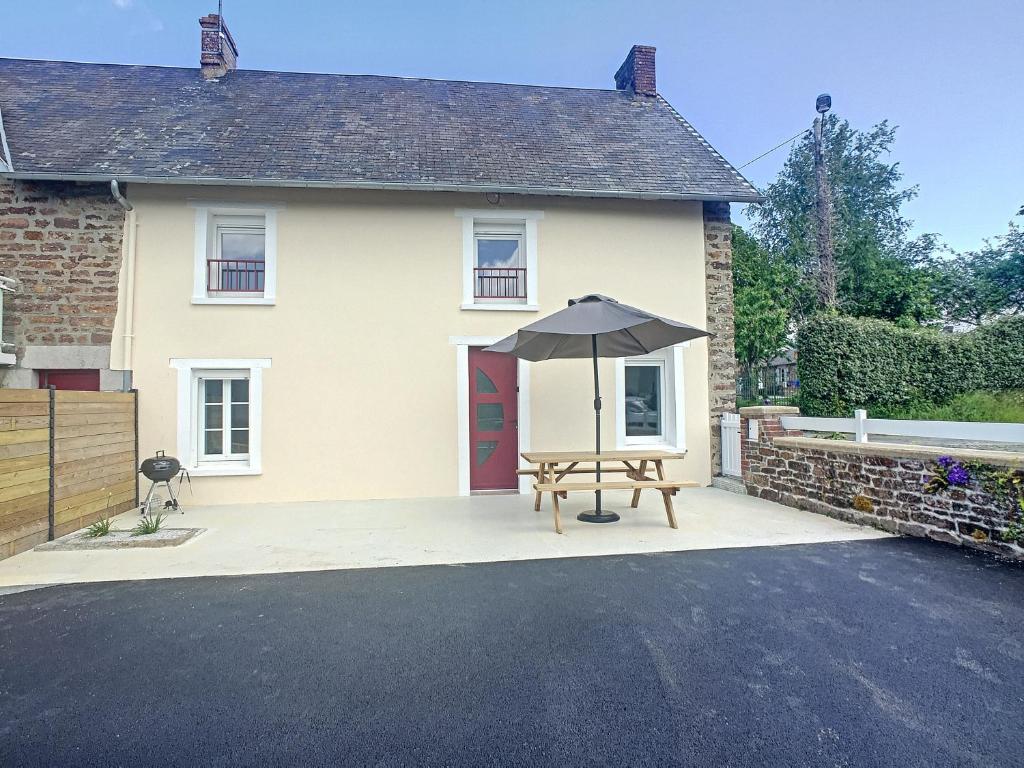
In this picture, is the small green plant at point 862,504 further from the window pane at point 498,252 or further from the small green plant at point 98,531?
the small green plant at point 98,531

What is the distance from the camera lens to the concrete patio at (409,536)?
4449 mm

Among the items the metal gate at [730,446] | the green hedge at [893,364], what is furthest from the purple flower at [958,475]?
the green hedge at [893,364]

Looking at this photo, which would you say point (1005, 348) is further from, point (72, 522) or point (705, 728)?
point (72, 522)

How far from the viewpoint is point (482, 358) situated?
7801 mm

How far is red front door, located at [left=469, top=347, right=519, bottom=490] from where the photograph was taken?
779 centimetres

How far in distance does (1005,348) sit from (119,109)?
63.9 ft

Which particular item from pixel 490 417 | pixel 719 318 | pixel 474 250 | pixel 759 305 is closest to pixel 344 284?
pixel 474 250

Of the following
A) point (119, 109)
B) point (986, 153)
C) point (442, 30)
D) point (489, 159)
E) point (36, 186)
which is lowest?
point (36, 186)

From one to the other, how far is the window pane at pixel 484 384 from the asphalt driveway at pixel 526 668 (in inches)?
154

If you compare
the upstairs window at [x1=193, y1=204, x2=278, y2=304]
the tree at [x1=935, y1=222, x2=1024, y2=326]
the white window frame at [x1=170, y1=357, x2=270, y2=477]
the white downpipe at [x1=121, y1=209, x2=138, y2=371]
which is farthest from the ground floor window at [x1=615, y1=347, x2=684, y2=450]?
the tree at [x1=935, y1=222, x2=1024, y2=326]

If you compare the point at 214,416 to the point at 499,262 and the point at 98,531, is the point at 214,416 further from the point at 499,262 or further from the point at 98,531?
the point at 499,262

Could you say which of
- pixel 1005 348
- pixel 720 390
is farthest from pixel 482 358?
pixel 1005 348

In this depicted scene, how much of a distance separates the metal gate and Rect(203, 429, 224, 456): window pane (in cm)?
744

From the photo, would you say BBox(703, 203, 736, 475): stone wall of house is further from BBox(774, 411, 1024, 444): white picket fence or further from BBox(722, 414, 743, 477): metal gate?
BBox(774, 411, 1024, 444): white picket fence
